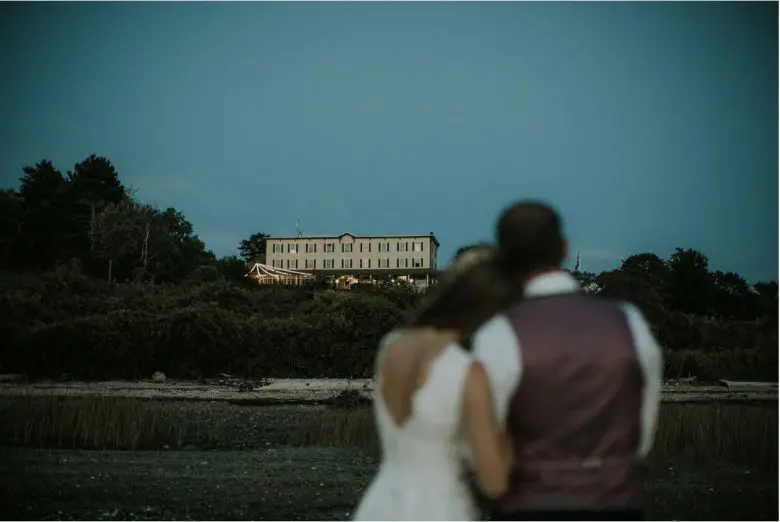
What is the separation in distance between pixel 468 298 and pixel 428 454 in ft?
1.39

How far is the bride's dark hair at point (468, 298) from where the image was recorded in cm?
186

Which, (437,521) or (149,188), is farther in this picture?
(149,188)

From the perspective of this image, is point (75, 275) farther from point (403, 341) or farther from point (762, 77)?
point (403, 341)

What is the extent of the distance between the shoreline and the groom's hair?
10952 millimetres

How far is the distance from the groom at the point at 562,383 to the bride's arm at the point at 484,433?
0.03 m

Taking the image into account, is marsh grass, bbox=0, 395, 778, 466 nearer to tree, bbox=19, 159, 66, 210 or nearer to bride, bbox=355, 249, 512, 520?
bride, bbox=355, 249, 512, 520

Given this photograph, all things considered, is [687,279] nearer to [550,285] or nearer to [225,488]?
[225,488]

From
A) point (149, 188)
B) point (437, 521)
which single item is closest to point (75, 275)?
point (149, 188)

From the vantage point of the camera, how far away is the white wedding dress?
183 centimetres

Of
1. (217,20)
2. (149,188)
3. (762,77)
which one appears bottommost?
(762,77)

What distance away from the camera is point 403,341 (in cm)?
185

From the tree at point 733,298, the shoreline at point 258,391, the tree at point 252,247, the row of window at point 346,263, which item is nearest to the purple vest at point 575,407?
the tree at point 733,298

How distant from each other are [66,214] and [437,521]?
29.7m

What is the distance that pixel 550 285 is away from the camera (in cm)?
181
